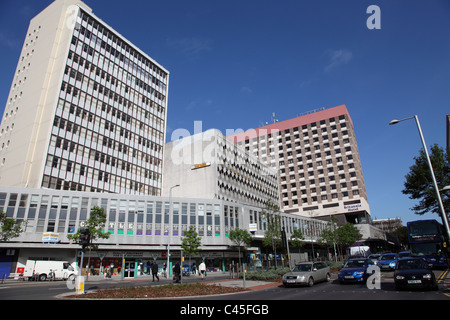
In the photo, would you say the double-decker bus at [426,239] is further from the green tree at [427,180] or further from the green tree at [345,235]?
the green tree at [345,235]

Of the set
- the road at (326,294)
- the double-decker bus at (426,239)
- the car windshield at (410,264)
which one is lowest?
the road at (326,294)

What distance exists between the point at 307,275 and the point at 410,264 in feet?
19.5


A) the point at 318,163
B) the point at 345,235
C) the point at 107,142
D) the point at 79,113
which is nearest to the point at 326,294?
the point at 107,142

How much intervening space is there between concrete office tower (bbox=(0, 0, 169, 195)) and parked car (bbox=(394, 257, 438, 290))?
45.6m

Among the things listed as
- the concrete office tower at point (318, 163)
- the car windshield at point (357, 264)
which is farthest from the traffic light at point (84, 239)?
the concrete office tower at point (318, 163)

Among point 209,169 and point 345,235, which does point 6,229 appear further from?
point 345,235

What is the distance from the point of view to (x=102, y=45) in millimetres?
56469

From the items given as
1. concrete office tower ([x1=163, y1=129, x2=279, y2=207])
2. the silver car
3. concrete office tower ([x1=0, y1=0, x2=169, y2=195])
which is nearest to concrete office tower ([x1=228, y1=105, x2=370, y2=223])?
concrete office tower ([x1=163, y1=129, x2=279, y2=207])

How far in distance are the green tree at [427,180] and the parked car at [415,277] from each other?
22253 mm

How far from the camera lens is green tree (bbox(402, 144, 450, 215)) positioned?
32.9 meters

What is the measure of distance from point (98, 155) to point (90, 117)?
23.2 ft

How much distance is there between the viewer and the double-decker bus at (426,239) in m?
28.8

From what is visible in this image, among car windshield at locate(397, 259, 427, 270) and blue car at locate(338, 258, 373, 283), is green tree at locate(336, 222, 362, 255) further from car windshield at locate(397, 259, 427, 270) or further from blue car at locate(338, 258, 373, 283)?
car windshield at locate(397, 259, 427, 270)

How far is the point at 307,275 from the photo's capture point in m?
18.5
